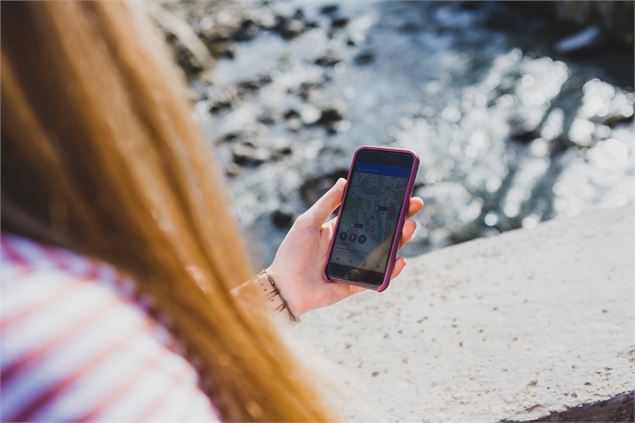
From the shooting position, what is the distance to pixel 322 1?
391 inches

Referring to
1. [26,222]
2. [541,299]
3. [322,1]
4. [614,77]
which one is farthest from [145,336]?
[322,1]

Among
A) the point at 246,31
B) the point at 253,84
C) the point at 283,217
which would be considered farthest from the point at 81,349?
the point at 246,31

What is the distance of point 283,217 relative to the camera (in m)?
5.49

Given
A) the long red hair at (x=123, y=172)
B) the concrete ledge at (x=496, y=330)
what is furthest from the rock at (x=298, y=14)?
the long red hair at (x=123, y=172)

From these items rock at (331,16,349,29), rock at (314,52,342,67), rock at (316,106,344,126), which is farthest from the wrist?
rock at (331,16,349,29)

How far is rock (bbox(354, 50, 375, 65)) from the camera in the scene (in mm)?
7762

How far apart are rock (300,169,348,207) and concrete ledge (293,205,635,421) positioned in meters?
3.23

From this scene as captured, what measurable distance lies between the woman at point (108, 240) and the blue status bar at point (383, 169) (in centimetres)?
117

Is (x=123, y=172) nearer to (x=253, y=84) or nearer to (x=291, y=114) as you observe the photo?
(x=291, y=114)

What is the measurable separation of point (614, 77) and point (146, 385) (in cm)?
623

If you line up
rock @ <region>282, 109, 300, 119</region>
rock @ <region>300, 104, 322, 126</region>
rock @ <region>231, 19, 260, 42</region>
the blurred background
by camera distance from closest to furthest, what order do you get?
the blurred background → rock @ <region>300, 104, 322, 126</region> → rock @ <region>282, 109, 300, 119</region> → rock @ <region>231, 19, 260, 42</region>

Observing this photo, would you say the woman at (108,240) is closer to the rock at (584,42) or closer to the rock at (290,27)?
the rock at (584,42)

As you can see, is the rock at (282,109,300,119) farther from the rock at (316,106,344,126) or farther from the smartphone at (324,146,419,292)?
the smartphone at (324,146,419,292)

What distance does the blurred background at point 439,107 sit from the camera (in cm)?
526
